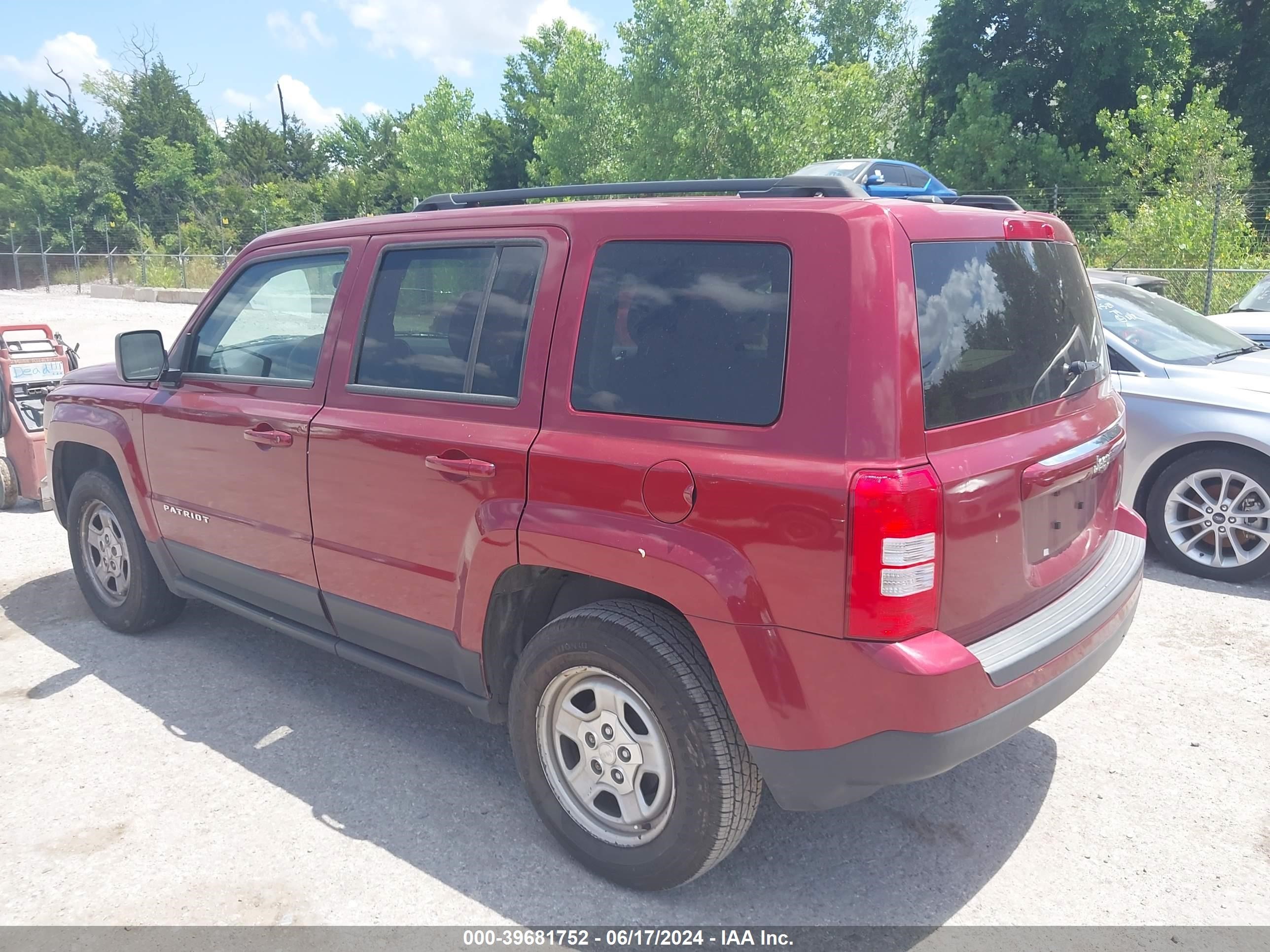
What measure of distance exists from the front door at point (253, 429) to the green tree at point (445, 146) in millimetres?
34724

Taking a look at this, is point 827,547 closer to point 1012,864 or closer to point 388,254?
point 1012,864

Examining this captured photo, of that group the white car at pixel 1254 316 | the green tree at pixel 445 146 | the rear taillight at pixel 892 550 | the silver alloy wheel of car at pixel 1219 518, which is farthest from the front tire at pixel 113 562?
the green tree at pixel 445 146

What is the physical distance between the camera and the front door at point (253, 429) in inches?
150

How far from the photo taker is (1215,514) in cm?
556

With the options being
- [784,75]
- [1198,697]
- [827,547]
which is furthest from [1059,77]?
[827,547]

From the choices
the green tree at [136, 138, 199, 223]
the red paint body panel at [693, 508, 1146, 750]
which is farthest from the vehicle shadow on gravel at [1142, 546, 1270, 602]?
the green tree at [136, 138, 199, 223]

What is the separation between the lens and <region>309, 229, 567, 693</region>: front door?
3078 millimetres

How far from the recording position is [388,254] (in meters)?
3.64

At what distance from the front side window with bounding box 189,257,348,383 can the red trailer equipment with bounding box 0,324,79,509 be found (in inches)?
150

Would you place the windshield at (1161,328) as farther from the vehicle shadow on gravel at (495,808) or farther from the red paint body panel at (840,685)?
the red paint body panel at (840,685)

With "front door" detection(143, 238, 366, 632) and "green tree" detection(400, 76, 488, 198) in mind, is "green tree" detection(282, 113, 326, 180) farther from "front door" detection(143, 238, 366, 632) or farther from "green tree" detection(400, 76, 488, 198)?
"front door" detection(143, 238, 366, 632)

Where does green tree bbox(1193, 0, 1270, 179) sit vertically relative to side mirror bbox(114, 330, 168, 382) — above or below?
above

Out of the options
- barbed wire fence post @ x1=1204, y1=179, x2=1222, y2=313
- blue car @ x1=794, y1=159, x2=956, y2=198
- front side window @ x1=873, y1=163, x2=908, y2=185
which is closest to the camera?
blue car @ x1=794, y1=159, x2=956, y2=198

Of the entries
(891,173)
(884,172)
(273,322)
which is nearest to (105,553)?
(273,322)
